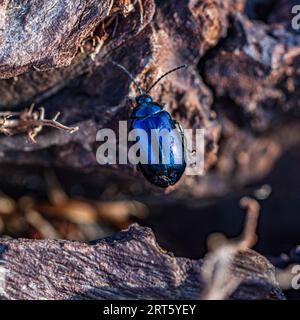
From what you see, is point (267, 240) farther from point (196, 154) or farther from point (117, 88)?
point (117, 88)

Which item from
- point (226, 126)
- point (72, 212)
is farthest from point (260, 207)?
point (72, 212)

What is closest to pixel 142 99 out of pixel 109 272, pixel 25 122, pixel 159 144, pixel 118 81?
pixel 118 81

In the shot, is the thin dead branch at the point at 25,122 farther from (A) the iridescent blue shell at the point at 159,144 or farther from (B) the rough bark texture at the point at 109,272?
(B) the rough bark texture at the point at 109,272

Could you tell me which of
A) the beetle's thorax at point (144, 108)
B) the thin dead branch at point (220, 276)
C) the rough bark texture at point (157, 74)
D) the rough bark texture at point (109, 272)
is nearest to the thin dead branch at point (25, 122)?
the rough bark texture at point (157, 74)

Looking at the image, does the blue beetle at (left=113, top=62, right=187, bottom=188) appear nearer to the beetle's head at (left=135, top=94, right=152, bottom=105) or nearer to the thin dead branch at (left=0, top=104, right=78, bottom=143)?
the beetle's head at (left=135, top=94, right=152, bottom=105)

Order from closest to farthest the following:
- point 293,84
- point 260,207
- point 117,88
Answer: point 117,88, point 293,84, point 260,207
